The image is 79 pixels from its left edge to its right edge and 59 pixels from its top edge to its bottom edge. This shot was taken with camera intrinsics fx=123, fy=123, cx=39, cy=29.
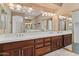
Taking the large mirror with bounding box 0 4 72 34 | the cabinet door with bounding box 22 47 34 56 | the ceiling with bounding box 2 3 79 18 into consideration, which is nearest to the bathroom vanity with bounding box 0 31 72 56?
the cabinet door with bounding box 22 47 34 56

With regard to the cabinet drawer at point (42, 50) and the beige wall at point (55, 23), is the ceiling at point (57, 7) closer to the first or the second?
the beige wall at point (55, 23)

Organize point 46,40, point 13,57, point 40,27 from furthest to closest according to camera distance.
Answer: point 46,40
point 40,27
point 13,57

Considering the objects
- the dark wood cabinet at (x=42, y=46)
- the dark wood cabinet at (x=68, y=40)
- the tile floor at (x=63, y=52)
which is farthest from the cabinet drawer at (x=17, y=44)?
the dark wood cabinet at (x=68, y=40)

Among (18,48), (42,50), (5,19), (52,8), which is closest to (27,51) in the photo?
(18,48)

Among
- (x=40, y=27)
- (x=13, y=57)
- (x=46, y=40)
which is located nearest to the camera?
(x=13, y=57)

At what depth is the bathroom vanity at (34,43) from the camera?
1.83 m

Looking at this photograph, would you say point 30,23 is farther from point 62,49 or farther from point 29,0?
point 62,49

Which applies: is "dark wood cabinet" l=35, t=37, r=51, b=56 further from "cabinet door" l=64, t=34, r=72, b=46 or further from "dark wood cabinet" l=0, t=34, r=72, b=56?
"cabinet door" l=64, t=34, r=72, b=46

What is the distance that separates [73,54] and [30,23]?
2.74 ft

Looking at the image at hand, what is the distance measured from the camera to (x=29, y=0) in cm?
197

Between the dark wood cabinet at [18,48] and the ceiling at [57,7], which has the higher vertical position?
the ceiling at [57,7]

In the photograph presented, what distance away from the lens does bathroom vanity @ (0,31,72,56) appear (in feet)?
6.00

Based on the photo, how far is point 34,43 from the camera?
2.04m

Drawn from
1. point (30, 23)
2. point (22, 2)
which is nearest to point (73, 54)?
point (30, 23)
